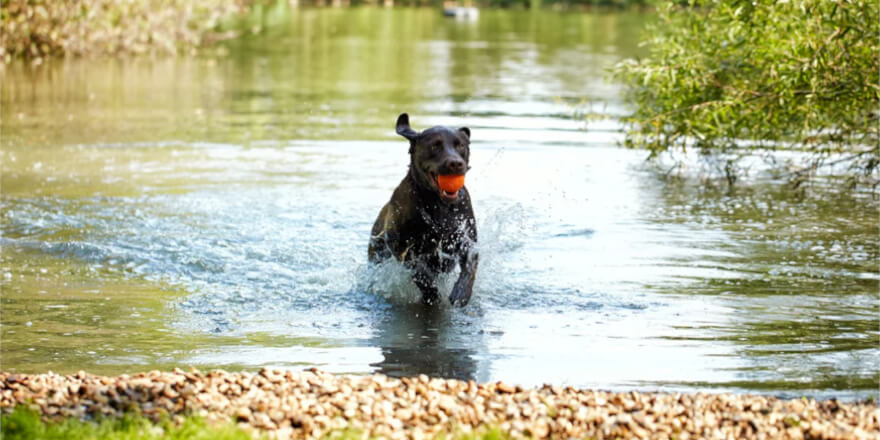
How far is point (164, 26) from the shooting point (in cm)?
3584

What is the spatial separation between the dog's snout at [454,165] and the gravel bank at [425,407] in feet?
7.88

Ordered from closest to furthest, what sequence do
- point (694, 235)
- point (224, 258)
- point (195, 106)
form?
point (224, 258) → point (694, 235) → point (195, 106)

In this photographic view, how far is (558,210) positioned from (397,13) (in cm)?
6207

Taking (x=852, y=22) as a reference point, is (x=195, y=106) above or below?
below

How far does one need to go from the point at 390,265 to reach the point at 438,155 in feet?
4.40

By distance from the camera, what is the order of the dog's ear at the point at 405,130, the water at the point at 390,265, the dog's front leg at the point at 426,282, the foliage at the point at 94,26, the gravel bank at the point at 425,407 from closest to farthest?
1. the gravel bank at the point at 425,407
2. the water at the point at 390,265
3. the dog's ear at the point at 405,130
4. the dog's front leg at the point at 426,282
5. the foliage at the point at 94,26

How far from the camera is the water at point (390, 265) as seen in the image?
8.40m

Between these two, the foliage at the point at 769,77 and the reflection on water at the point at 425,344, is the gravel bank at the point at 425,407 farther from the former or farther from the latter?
the foliage at the point at 769,77

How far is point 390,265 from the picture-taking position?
32.9 feet

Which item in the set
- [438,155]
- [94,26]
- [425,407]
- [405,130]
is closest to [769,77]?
[405,130]

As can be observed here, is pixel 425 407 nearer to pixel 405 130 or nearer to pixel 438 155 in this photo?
pixel 438 155

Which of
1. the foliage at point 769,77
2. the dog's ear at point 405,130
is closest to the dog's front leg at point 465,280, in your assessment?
the dog's ear at point 405,130

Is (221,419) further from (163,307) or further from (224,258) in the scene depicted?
(224,258)

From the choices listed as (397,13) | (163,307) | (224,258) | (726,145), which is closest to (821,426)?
(163,307)
